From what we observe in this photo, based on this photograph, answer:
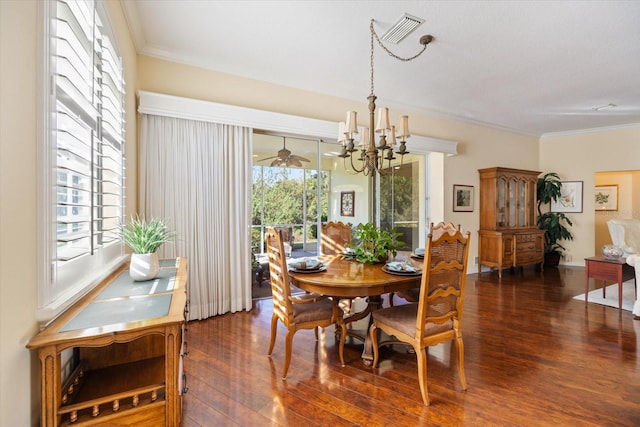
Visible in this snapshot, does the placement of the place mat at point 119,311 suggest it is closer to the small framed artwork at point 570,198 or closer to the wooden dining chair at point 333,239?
the wooden dining chair at point 333,239

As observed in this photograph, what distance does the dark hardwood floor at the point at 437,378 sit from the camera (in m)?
1.81

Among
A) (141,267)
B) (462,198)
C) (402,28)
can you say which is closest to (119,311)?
(141,267)

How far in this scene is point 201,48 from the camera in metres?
3.11

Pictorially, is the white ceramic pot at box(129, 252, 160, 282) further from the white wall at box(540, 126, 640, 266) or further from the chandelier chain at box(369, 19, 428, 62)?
the white wall at box(540, 126, 640, 266)

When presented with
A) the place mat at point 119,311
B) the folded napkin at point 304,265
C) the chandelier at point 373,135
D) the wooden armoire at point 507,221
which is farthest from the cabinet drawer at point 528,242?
the place mat at point 119,311

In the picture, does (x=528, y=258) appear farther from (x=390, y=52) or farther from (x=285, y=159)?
(x=285, y=159)

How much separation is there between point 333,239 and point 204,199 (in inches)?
62.0

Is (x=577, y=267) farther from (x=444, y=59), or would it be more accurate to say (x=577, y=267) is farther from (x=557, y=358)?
(x=444, y=59)

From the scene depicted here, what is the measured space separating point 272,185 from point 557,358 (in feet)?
11.9

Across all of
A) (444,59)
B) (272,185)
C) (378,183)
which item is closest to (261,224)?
(272,185)

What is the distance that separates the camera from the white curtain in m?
3.12

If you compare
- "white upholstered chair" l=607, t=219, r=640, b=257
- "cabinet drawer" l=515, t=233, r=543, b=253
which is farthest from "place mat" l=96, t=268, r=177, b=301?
"white upholstered chair" l=607, t=219, r=640, b=257

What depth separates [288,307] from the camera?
2.21 m

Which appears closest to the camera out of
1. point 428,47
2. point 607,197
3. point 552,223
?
point 428,47
